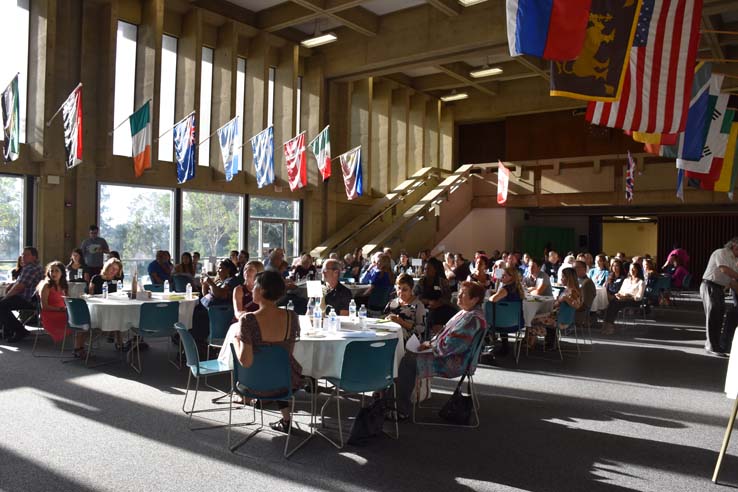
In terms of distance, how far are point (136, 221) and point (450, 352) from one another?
38.1 feet

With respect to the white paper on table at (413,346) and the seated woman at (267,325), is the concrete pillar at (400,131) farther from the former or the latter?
the seated woman at (267,325)

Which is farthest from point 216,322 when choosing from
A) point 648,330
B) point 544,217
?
point 544,217

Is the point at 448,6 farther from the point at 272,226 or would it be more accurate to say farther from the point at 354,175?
the point at 272,226

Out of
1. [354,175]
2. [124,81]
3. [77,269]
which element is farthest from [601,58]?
[124,81]

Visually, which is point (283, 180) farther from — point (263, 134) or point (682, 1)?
point (682, 1)

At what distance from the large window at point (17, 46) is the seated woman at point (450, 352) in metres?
11.4

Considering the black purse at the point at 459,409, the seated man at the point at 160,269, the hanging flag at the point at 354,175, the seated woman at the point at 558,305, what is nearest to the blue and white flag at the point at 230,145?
the seated man at the point at 160,269

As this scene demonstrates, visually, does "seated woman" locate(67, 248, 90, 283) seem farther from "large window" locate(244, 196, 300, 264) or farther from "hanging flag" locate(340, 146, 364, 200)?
"hanging flag" locate(340, 146, 364, 200)

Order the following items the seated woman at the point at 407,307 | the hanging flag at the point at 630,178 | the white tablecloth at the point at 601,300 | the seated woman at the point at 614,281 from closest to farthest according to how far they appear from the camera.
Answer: the seated woman at the point at 407,307 < the white tablecloth at the point at 601,300 < the seated woman at the point at 614,281 < the hanging flag at the point at 630,178

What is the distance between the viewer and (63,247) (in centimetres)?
1284

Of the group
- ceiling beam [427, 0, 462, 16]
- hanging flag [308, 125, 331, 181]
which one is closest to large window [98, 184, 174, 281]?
hanging flag [308, 125, 331, 181]

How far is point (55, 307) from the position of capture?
780 centimetres

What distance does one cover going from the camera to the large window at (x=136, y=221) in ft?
45.7

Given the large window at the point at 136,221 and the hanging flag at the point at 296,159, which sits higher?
the hanging flag at the point at 296,159
